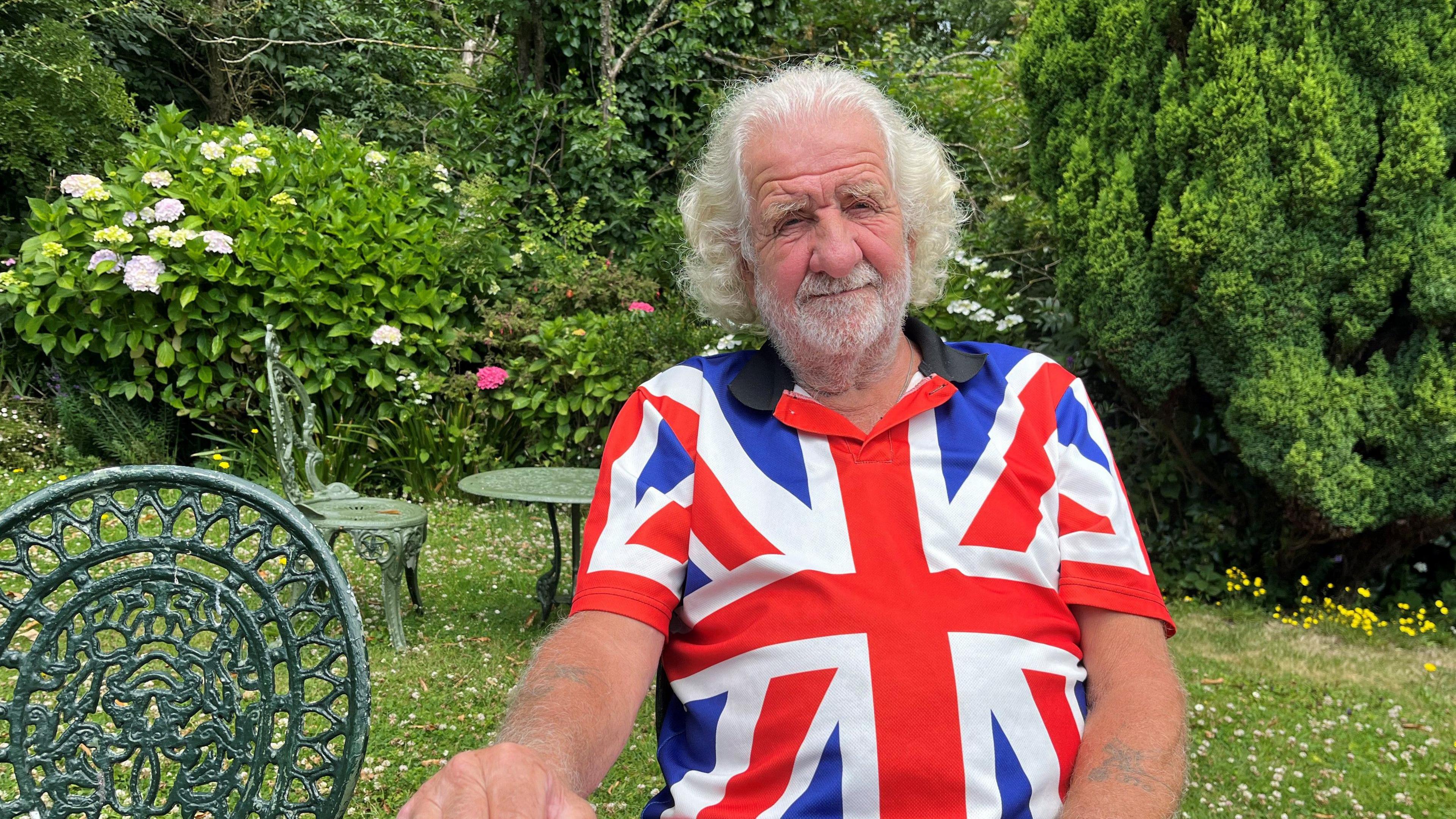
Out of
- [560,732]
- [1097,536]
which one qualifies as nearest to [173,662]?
[560,732]

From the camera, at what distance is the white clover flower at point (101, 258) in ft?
16.8

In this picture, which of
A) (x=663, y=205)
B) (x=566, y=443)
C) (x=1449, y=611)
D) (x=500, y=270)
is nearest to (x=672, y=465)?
(x=1449, y=611)

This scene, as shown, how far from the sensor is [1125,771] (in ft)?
4.18

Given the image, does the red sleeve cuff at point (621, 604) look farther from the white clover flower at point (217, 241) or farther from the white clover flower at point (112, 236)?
the white clover flower at point (112, 236)

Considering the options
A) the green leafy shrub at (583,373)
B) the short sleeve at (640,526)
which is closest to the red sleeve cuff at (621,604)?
the short sleeve at (640,526)

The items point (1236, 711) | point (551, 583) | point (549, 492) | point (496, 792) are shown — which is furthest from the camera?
point (551, 583)

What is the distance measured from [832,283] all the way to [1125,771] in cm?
83

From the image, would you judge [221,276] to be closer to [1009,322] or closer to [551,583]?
[551,583]

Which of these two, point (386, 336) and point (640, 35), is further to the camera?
point (640, 35)

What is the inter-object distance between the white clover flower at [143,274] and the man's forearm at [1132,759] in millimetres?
5264

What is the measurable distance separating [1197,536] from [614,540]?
350cm

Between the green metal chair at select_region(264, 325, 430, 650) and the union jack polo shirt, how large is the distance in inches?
94.0

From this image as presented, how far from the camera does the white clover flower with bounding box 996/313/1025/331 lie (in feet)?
14.5

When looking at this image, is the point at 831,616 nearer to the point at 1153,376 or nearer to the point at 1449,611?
the point at 1153,376
